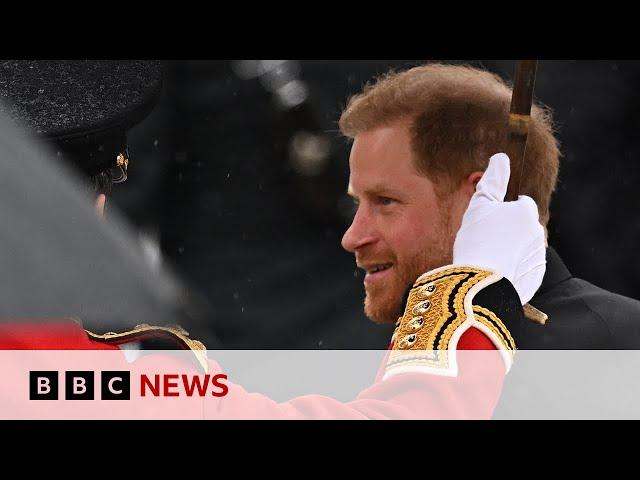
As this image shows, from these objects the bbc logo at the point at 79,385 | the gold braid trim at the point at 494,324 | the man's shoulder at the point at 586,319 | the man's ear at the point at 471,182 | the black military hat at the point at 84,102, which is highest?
the black military hat at the point at 84,102

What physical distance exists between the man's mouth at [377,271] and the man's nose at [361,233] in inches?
3.5

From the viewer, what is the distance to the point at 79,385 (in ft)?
7.95

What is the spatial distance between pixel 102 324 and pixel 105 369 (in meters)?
0.13

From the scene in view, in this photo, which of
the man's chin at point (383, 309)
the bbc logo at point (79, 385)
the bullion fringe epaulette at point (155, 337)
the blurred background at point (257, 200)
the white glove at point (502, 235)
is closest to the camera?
the bbc logo at point (79, 385)

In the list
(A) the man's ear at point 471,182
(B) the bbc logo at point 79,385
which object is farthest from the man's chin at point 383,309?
(B) the bbc logo at point 79,385

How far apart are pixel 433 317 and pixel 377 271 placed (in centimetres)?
90

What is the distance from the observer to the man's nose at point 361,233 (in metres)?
3.48

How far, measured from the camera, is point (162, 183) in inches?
203

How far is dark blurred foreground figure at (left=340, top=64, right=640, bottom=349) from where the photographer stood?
3.41 metres

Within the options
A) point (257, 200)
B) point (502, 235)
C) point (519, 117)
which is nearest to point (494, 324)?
point (502, 235)

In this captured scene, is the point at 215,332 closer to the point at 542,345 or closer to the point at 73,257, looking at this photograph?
the point at 542,345

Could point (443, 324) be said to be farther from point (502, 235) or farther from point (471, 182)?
point (471, 182)

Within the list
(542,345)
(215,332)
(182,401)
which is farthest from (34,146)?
(215,332)

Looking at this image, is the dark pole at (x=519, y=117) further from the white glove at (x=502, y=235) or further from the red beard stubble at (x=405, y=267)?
the red beard stubble at (x=405, y=267)
